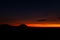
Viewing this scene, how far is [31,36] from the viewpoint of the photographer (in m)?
4.86

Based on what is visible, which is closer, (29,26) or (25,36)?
(29,26)

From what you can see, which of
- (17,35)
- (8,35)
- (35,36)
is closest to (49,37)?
(35,36)

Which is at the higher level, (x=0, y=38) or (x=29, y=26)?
(x=29, y=26)

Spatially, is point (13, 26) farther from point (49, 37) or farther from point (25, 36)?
point (49, 37)

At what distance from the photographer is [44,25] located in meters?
3.75

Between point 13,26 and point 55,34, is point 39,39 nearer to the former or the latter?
point 55,34

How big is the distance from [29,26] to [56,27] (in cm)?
88

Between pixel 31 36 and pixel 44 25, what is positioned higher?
pixel 44 25

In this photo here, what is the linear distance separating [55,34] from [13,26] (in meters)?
1.85

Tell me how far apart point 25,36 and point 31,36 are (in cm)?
26

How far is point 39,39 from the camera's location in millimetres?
4840

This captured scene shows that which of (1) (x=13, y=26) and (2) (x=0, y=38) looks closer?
(1) (x=13, y=26)

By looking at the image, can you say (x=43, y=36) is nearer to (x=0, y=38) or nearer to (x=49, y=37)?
(x=49, y=37)

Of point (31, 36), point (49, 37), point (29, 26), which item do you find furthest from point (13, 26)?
point (49, 37)
